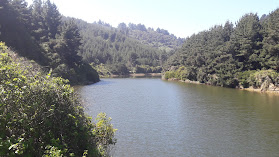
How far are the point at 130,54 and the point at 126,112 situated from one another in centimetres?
13997

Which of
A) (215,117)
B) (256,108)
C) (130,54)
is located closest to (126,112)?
(215,117)

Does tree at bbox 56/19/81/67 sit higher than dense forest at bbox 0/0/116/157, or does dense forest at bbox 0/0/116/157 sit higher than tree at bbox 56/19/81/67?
tree at bbox 56/19/81/67

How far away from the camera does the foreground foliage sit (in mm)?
9602

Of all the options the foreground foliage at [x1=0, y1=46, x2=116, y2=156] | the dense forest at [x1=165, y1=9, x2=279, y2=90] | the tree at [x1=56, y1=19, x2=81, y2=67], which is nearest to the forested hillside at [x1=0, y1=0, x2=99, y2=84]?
the tree at [x1=56, y1=19, x2=81, y2=67]

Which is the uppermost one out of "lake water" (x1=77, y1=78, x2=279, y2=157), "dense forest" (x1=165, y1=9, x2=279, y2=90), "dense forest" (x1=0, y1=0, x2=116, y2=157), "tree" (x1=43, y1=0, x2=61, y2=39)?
"tree" (x1=43, y1=0, x2=61, y2=39)

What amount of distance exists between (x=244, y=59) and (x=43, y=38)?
2407 inches

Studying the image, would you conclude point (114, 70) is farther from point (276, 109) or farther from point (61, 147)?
point (61, 147)

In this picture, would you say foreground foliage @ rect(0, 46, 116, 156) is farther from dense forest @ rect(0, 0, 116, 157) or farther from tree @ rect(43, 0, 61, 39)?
tree @ rect(43, 0, 61, 39)

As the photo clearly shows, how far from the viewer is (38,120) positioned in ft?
34.9

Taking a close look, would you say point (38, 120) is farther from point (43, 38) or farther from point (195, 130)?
point (43, 38)

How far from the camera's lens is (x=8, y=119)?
9758 millimetres

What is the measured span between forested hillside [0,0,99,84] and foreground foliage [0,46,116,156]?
87.0 feet

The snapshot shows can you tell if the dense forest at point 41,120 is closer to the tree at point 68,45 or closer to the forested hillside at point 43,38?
the forested hillside at point 43,38

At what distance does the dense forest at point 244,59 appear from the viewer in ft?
196
